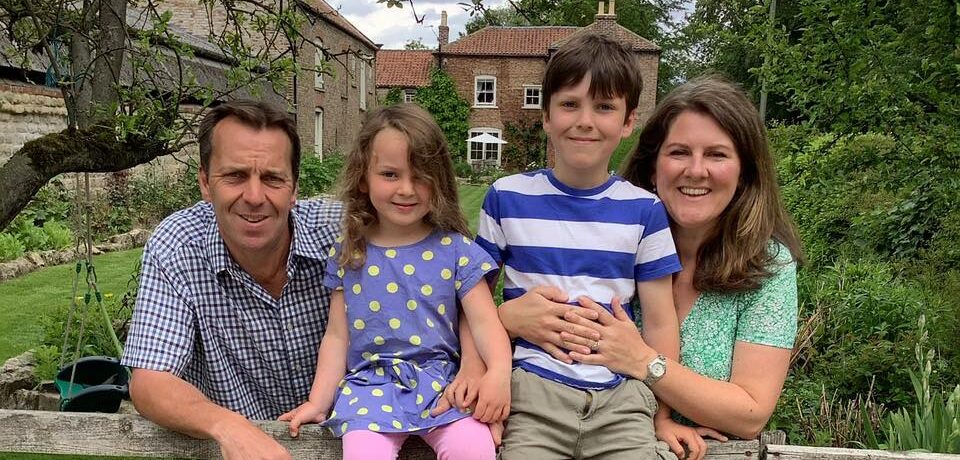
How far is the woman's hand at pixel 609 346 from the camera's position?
194cm

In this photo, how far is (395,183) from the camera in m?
2.04

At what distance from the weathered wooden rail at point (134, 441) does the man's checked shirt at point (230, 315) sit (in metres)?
0.19

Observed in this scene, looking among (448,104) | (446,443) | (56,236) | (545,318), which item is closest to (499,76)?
(448,104)

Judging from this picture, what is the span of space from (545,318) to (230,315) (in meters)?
Result: 0.96

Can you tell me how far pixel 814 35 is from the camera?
5062 millimetres

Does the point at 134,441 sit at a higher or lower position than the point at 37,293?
higher

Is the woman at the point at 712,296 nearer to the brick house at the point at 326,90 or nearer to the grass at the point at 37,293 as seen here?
the grass at the point at 37,293

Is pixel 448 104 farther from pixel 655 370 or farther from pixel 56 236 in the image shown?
pixel 655 370

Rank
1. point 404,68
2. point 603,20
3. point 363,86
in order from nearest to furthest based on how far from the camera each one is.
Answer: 1. point 603,20
2. point 363,86
3. point 404,68

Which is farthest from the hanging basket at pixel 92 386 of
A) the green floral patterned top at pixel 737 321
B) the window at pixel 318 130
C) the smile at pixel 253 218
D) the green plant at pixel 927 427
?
the window at pixel 318 130

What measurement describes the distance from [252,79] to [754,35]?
3753 millimetres

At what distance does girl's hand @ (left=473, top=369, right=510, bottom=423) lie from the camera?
1.91 meters

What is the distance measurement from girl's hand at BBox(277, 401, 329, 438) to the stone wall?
9.79 m

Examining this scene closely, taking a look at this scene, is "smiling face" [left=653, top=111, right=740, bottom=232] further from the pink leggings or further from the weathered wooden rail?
the pink leggings
